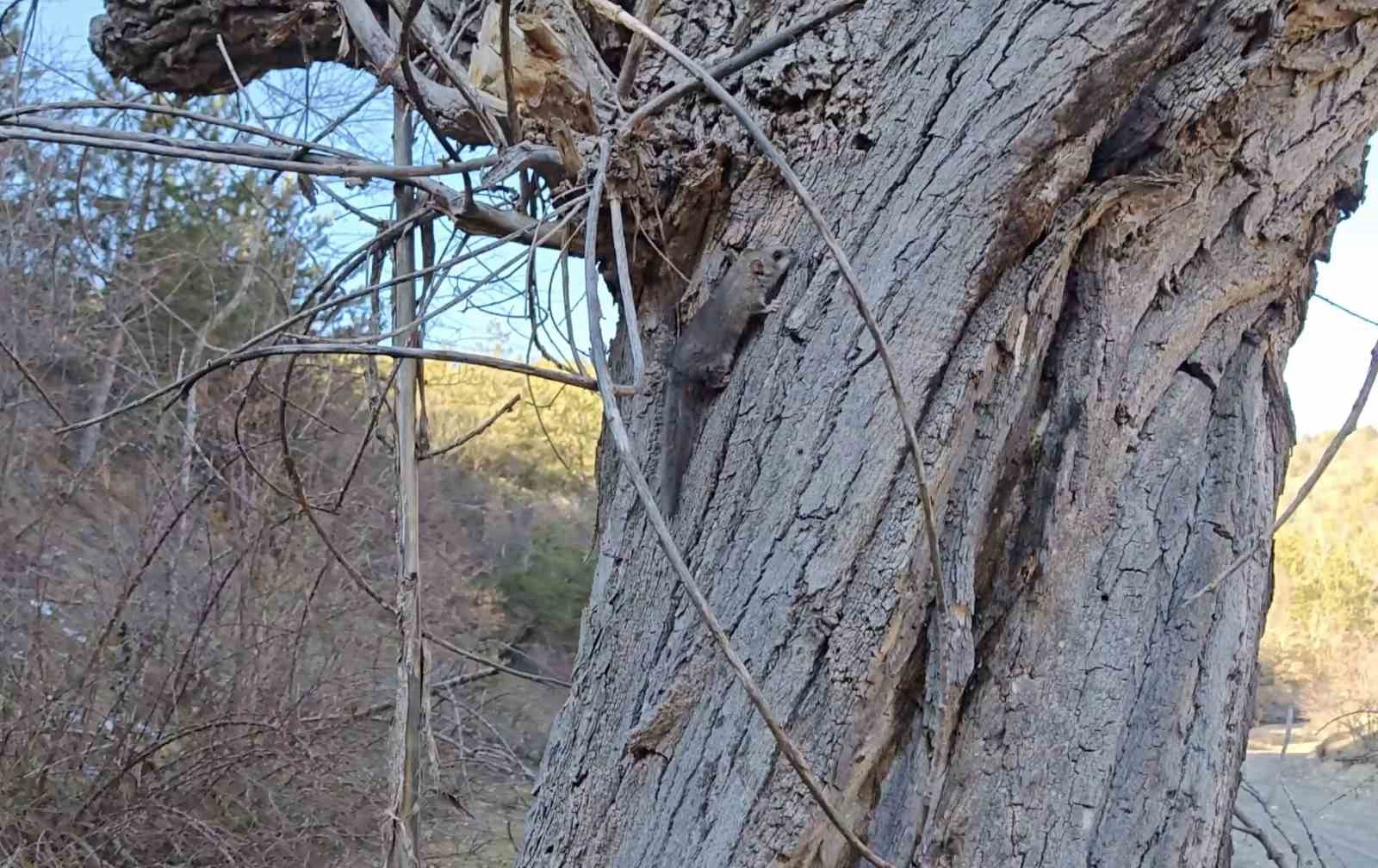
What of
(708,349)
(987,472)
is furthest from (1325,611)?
(708,349)

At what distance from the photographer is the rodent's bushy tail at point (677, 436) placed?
1.17 meters

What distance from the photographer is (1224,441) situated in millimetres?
1179

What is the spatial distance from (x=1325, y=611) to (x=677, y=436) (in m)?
13.9

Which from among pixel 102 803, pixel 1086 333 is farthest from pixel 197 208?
pixel 1086 333

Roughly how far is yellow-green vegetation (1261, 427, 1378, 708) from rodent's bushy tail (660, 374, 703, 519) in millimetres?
9925

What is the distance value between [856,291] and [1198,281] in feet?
2.22

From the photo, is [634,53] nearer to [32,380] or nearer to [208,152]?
[208,152]

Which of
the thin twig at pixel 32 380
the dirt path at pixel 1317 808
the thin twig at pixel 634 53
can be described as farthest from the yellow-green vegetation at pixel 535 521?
the thin twig at pixel 634 53

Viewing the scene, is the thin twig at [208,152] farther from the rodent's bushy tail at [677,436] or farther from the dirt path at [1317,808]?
the dirt path at [1317,808]

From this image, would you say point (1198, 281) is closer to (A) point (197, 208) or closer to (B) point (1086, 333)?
(B) point (1086, 333)

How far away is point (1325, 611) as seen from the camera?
12.5m

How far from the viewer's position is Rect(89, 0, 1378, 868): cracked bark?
3.27 ft

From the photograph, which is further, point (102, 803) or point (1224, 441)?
point (102, 803)

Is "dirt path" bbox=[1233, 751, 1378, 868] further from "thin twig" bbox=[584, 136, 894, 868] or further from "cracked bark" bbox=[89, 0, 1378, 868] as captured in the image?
"thin twig" bbox=[584, 136, 894, 868]
